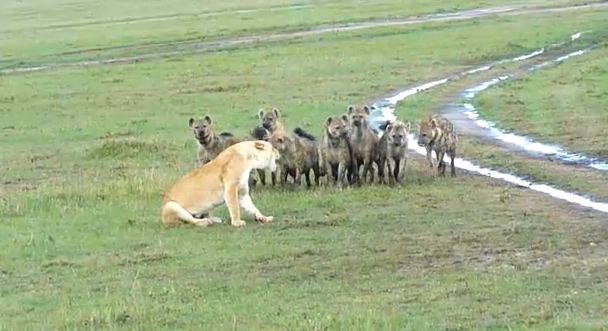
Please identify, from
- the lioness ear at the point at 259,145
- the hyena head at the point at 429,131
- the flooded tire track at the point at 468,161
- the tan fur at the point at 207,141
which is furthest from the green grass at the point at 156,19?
the lioness ear at the point at 259,145

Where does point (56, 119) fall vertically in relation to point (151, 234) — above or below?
below

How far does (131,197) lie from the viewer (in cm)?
1881

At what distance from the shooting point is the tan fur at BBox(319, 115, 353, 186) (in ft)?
63.4

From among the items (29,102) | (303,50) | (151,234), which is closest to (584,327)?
(151,234)

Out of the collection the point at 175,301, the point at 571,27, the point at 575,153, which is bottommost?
the point at 571,27

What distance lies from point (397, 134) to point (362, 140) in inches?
22.1

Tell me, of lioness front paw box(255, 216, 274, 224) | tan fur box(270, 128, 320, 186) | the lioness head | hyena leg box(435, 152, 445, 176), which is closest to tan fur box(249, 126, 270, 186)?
tan fur box(270, 128, 320, 186)

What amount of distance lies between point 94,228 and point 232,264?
3166 millimetres

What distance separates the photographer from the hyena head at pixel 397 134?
19.2m

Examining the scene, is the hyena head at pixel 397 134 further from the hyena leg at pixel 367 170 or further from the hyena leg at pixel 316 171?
the hyena leg at pixel 316 171

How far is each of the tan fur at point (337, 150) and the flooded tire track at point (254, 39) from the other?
2857cm

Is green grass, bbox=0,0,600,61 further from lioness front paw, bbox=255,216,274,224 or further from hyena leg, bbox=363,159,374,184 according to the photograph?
lioness front paw, bbox=255,216,274,224

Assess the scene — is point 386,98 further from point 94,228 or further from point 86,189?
point 94,228

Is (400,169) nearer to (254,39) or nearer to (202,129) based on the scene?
(202,129)
